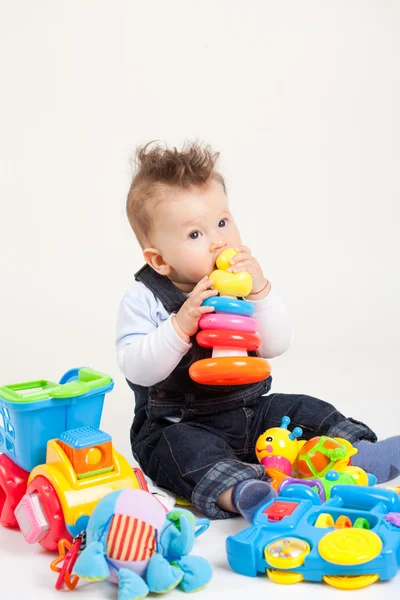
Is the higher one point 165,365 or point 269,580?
→ point 165,365

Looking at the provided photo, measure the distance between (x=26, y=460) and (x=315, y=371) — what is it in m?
1.48

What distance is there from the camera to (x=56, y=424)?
201 cm

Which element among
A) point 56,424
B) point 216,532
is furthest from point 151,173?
point 216,532

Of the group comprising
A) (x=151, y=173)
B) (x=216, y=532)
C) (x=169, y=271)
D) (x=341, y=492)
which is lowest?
(x=216, y=532)

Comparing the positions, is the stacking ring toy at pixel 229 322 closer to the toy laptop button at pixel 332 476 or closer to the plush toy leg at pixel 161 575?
the toy laptop button at pixel 332 476

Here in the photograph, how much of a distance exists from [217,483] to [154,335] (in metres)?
0.40

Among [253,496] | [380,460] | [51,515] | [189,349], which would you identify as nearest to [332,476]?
[253,496]

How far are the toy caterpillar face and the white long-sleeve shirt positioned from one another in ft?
0.86

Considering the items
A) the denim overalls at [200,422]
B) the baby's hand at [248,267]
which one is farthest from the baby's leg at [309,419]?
the baby's hand at [248,267]

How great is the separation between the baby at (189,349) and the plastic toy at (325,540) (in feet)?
0.79

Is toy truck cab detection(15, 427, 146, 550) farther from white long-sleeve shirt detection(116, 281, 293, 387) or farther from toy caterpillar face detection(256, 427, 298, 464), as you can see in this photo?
toy caterpillar face detection(256, 427, 298, 464)

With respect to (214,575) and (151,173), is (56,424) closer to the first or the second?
(214,575)

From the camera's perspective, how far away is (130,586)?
63.1 inches

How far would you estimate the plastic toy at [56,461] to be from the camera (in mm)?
1820
